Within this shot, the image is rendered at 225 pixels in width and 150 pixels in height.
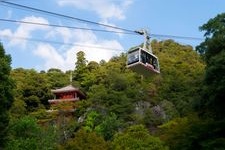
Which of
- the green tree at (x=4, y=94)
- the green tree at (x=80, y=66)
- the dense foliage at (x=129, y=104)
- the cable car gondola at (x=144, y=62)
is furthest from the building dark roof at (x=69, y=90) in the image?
the cable car gondola at (x=144, y=62)

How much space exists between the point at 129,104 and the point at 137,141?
1960cm

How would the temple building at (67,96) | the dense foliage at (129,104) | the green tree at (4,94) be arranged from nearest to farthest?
the green tree at (4,94) < the dense foliage at (129,104) < the temple building at (67,96)

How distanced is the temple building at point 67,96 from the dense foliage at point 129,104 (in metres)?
0.69

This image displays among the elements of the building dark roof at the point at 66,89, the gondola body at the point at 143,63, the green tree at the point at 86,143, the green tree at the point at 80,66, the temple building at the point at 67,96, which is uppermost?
the green tree at the point at 80,66

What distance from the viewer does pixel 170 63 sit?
6300 cm

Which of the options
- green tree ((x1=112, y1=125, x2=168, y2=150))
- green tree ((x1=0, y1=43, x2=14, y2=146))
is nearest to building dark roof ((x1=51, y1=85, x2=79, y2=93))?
green tree ((x1=112, y1=125, x2=168, y2=150))

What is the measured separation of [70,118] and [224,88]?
32.6 m

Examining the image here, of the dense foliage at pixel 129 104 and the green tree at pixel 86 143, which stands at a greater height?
the dense foliage at pixel 129 104

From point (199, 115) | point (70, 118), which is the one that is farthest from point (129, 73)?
point (199, 115)

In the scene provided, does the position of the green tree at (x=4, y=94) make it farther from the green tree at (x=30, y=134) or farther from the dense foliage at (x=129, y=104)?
the green tree at (x=30, y=134)

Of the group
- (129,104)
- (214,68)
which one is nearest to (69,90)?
(129,104)

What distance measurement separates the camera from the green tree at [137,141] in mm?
32531

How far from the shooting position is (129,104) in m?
52.7

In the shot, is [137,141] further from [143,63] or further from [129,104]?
[129,104]
